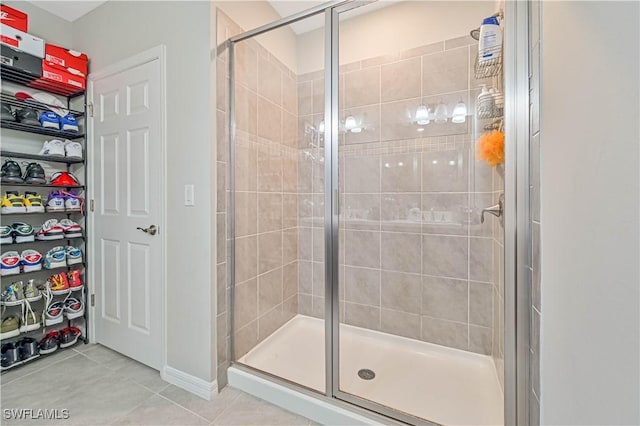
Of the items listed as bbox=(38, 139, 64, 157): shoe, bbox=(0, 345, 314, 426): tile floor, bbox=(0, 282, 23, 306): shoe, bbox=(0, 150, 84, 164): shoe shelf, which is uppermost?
bbox=(38, 139, 64, 157): shoe

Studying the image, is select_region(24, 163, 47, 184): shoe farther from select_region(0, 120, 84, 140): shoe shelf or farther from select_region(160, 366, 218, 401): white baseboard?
select_region(160, 366, 218, 401): white baseboard

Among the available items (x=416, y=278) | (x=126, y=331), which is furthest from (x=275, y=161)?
(x=126, y=331)

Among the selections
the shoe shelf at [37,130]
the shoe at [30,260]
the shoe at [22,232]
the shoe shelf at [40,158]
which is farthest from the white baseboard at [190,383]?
the shoe shelf at [37,130]

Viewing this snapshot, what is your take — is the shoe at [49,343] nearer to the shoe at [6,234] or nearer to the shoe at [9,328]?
the shoe at [9,328]

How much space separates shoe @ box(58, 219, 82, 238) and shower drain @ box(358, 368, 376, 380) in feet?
7.28

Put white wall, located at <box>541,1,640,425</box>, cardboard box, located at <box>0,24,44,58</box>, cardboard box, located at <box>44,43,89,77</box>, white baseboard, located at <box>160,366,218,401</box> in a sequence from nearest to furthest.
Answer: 1. white wall, located at <box>541,1,640,425</box>
2. white baseboard, located at <box>160,366,218,401</box>
3. cardboard box, located at <box>0,24,44,58</box>
4. cardboard box, located at <box>44,43,89,77</box>

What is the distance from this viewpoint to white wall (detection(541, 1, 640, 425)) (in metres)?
0.39

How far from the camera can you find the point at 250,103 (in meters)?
1.77

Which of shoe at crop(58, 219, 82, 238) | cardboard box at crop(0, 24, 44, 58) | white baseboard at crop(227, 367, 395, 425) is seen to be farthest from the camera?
shoe at crop(58, 219, 82, 238)

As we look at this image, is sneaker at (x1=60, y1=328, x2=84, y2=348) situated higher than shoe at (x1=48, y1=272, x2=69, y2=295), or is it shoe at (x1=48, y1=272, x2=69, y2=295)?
shoe at (x1=48, y1=272, x2=69, y2=295)

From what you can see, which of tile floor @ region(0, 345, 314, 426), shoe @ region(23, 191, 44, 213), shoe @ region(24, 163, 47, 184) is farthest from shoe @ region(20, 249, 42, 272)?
tile floor @ region(0, 345, 314, 426)

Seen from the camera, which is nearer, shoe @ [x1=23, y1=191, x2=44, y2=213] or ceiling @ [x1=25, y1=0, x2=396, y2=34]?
shoe @ [x1=23, y1=191, x2=44, y2=213]

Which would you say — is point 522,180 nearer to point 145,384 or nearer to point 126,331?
point 145,384

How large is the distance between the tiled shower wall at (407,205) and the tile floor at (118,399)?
733mm
